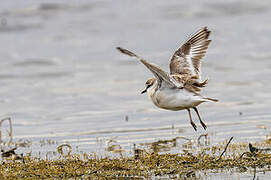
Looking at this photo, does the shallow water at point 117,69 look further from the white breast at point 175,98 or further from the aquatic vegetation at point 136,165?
the aquatic vegetation at point 136,165

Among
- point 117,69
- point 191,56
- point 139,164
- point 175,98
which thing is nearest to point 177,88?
point 175,98

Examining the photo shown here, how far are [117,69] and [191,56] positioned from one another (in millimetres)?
7986

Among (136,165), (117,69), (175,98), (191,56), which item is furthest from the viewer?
(117,69)

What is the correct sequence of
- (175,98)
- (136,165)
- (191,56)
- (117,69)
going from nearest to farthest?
(136,165) → (175,98) → (191,56) → (117,69)

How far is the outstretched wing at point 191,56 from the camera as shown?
998 cm

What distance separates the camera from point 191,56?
10.4m

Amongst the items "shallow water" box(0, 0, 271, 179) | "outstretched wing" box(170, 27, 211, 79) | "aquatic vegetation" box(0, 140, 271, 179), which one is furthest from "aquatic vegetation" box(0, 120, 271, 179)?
"outstretched wing" box(170, 27, 211, 79)

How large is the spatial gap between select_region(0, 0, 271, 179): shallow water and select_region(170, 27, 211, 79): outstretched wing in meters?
1.23

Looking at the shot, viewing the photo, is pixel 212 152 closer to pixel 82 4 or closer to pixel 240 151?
A: pixel 240 151

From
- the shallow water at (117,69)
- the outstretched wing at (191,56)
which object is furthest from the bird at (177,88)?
the shallow water at (117,69)

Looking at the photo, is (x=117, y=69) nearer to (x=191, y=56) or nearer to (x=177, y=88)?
(x=191, y=56)

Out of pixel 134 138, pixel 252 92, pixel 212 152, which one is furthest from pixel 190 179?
pixel 252 92

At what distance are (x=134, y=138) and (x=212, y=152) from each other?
2038 mm

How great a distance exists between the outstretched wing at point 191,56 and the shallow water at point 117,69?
1226 millimetres
